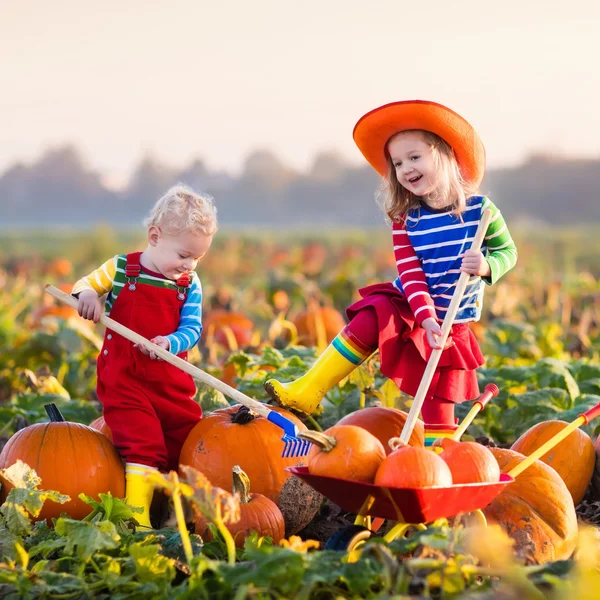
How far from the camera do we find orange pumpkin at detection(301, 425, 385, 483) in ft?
8.91

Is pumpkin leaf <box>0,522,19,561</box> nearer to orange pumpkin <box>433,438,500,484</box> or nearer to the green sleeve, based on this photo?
orange pumpkin <box>433,438,500,484</box>

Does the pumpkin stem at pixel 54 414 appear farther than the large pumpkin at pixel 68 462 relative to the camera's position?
Yes

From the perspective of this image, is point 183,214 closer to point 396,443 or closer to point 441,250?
point 441,250

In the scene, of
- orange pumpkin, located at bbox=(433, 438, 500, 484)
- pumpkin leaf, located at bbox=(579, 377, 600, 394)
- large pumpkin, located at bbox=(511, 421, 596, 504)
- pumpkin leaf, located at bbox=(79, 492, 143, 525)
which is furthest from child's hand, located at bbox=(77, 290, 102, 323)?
pumpkin leaf, located at bbox=(579, 377, 600, 394)

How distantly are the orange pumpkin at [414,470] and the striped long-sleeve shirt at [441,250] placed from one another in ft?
3.00

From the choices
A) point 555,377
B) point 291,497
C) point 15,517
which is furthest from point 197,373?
point 555,377

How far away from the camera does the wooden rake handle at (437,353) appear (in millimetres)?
3012

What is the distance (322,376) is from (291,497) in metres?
0.50

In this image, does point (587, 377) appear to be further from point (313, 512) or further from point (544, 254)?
point (544, 254)

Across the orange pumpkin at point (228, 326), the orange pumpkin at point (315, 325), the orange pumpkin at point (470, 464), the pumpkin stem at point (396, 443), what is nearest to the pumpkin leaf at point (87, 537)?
the pumpkin stem at point (396, 443)

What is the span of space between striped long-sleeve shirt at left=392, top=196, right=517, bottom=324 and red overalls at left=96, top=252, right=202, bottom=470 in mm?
880

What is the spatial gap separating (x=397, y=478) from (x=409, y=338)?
A: 1065mm

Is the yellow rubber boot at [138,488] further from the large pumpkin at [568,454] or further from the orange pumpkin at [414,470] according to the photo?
the large pumpkin at [568,454]

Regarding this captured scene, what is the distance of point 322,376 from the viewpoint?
3781 millimetres
